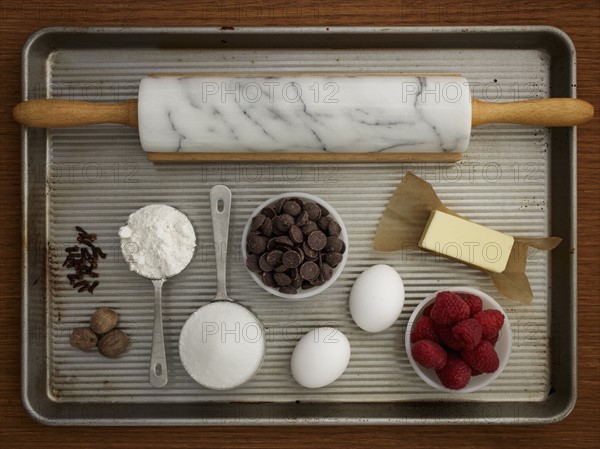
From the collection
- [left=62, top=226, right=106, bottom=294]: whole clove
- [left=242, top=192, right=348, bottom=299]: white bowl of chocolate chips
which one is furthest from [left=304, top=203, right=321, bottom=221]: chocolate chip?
[left=62, top=226, right=106, bottom=294]: whole clove

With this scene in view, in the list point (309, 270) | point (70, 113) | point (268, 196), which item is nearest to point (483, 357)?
point (309, 270)

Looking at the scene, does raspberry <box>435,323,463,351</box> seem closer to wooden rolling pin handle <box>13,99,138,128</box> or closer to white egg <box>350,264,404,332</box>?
white egg <box>350,264,404,332</box>

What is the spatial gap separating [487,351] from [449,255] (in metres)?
0.14

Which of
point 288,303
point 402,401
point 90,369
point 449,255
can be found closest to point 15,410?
point 90,369

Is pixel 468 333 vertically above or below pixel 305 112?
below

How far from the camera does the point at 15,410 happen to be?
32.0 inches

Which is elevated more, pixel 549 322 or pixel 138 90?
pixel 138 90

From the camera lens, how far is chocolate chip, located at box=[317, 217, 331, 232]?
76 centimetres

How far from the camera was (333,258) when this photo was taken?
0.75 m

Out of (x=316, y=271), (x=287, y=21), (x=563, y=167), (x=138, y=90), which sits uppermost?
(x=287, y=21)

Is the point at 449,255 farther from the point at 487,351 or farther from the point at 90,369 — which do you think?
the point at 90,369

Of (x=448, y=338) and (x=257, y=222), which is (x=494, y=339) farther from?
(x=257, y=222)

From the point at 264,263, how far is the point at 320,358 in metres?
0.15

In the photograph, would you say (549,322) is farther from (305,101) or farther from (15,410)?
(15,410)
